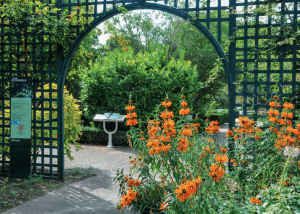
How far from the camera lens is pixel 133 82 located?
9.97 m

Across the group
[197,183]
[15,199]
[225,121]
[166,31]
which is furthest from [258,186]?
[225,121]

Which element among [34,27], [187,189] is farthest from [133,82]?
[187,189]

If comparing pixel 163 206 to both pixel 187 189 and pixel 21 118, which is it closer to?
pixel 187 189

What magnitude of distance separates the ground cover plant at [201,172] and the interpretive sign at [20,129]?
2.69 meters

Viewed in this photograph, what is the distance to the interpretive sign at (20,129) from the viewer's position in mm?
5164

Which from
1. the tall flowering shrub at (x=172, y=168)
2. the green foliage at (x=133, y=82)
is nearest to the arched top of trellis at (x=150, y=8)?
the tall flowering shrub at (x=172, y=168)

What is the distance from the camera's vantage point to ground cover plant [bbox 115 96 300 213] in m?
2.26

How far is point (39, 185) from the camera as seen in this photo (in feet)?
16.5

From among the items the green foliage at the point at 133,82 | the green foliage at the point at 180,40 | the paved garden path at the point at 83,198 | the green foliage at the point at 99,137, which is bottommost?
the paved garden path at the point at 83,198

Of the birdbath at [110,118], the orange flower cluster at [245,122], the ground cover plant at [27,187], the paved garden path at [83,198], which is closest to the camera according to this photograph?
the orange flower cluster at [245,122]

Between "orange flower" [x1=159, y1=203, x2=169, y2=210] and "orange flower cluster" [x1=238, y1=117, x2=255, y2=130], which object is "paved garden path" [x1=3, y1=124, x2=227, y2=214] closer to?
"orange flower" [x1=159, y1=203, x2=169, y2=210]

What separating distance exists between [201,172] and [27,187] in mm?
3340

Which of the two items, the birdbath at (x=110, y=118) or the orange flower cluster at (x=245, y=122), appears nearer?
the orange flower cluster at (x=245, y=122)

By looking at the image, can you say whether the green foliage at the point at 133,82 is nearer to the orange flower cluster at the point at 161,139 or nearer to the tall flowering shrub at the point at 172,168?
the tall flowering shrub at the point at 172,168
